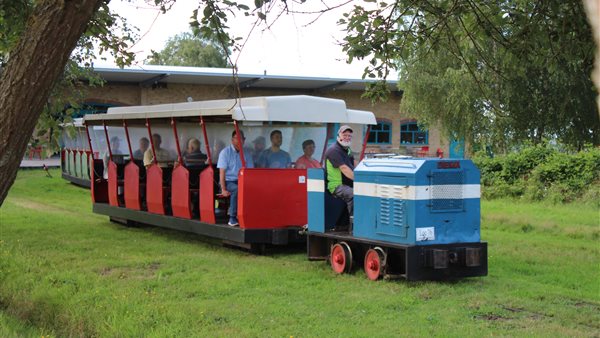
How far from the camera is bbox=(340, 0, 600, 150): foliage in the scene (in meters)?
8.88

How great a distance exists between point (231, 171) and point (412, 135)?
106 ft

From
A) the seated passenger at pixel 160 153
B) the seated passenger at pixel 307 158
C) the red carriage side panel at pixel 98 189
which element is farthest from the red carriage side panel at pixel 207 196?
the red carriage side panel at pixel 98 189

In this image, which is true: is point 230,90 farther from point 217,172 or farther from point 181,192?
point 217,172

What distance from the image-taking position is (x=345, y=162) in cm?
1020

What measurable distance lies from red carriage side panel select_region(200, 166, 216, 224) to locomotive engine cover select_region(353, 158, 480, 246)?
11.4ft

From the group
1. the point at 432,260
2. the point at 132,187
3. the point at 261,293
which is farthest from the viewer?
the point at 132,187

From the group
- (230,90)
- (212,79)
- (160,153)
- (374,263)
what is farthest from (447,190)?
(212,79)

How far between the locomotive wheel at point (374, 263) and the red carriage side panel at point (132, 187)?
665cm

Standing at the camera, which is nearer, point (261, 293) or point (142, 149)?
point (261, 293)

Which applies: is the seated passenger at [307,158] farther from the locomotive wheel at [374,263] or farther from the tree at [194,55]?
the tree at [194,55]

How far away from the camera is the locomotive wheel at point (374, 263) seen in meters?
9.13

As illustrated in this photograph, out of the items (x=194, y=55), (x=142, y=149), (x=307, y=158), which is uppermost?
(x=194, y=55)

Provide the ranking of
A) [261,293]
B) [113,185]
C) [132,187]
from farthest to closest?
[113,185], [132,187], [261,293]

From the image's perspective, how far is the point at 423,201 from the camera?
8852 mm
